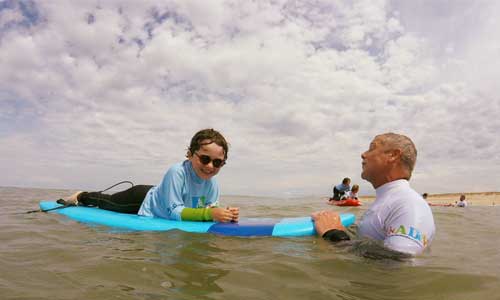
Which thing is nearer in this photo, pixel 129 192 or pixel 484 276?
pixel 484 276


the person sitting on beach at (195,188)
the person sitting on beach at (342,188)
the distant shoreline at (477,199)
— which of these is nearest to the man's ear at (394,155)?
the person sitting on beach at (195,188)

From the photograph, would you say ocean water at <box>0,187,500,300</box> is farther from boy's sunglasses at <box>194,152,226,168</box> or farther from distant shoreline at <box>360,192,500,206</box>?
distant shoreline at <box>360,192,500,206</box>

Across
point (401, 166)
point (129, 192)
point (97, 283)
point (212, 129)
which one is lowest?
point (97, 283)

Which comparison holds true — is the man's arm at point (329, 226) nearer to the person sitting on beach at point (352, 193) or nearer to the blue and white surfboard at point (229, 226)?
the blue and white surfboard at point (229, 226)

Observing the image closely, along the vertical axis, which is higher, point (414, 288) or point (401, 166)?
point (401, 166)

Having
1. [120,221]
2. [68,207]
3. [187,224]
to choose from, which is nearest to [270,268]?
[187,224]

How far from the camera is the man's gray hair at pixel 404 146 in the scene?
9.87ft

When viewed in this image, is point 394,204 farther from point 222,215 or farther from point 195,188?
point 195,188

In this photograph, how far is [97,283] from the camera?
1980 mm

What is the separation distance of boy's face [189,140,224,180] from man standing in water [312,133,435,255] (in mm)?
1488

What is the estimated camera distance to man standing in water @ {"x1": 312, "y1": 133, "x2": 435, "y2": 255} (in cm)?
261

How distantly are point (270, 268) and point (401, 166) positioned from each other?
1538mm

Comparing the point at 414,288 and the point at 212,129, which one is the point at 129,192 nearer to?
the point at 212,129

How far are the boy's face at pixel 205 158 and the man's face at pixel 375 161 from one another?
167 cm
